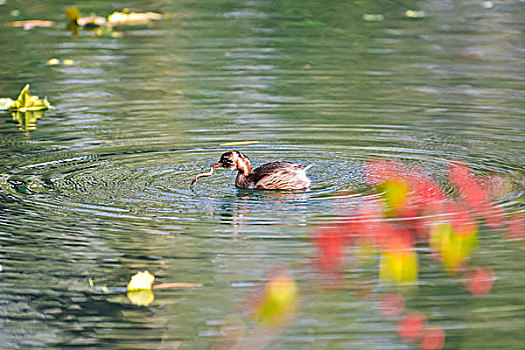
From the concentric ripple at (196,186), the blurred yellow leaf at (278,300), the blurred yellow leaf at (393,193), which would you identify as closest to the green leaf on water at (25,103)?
the concentric ripple at (196,186)

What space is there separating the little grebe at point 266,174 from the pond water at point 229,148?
152mm

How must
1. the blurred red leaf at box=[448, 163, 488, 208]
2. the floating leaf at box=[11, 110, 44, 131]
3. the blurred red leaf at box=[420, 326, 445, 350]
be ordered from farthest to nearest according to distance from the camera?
the floating leaf at box=[11, 110, 44, 131] < the blurred red leaf at box=[448, 163, 488, 208] < the blurred red leaf at box=[420, 326, 445, 350]

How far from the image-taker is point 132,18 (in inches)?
744

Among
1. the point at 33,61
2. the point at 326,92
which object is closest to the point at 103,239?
the point at 326,92

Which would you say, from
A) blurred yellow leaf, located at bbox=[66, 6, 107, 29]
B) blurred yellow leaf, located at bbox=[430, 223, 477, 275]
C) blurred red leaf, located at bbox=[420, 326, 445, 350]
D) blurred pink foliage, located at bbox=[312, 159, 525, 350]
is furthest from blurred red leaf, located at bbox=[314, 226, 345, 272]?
blurred yellow leaf, located at bbox=[66, 6, 107, 29]

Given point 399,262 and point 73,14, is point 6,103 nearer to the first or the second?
point 73,14

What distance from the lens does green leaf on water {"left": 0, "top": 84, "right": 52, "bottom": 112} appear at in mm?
11716

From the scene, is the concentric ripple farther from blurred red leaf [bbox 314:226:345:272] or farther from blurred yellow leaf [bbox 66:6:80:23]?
blurred yellow leaf [bbox 66:6:80:23]

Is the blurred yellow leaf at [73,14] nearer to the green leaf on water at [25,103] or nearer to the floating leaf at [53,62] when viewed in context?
the floating leaf at [53,62]

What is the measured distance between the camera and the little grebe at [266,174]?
27.7ft

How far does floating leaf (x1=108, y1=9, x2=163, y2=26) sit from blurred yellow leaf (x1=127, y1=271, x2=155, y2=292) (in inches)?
502

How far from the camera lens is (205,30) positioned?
17.7 m

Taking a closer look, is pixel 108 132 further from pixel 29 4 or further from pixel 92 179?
pixel 29 4

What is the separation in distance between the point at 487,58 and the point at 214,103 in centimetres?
496
